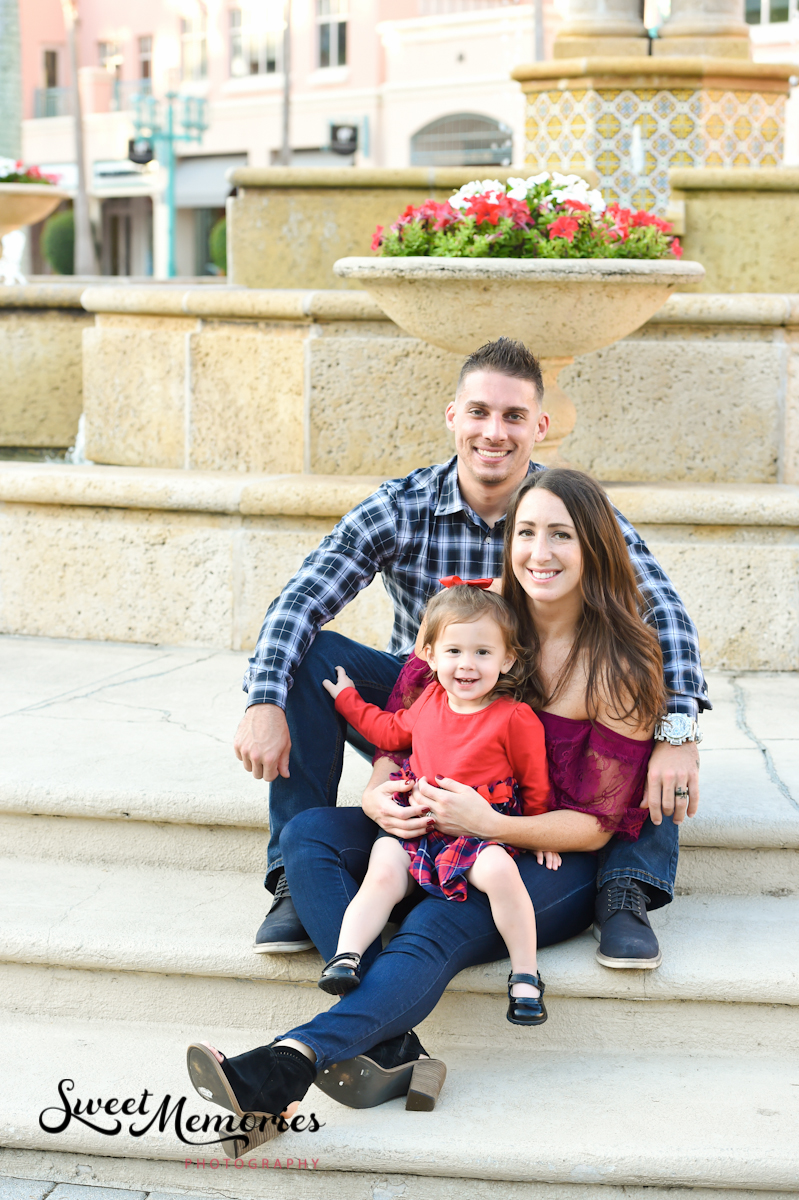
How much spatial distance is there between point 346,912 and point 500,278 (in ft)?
6.47

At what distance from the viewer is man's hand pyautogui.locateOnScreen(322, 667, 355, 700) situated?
275 cm

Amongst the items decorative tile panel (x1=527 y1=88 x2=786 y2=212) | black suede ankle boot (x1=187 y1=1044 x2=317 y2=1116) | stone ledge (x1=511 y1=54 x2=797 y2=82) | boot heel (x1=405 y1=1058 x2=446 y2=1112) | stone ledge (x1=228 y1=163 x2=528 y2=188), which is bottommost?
boot heel (x1=405 y1=1058 x2=446 y2=1112)

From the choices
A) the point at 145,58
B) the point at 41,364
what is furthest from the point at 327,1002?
the point at 145,58

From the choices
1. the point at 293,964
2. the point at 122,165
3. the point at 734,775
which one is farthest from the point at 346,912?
the point at 122,165

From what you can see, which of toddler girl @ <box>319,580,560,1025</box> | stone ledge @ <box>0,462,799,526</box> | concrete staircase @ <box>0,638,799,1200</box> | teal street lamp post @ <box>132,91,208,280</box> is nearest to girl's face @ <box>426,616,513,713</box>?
toddler girl @ <box>319,580,560,1025</box>

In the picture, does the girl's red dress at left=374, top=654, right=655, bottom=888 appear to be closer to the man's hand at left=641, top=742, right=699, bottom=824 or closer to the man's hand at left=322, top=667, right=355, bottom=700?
the man's hand at left=641, top=742, right=699, bottom=824

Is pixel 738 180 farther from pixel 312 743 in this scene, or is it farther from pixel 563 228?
pixel 312 743

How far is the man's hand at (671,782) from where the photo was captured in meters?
2.51

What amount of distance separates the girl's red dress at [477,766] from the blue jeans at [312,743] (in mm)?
203

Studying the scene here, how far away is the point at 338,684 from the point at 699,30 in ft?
18.2

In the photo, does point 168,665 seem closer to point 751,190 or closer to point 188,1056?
point 188,1056

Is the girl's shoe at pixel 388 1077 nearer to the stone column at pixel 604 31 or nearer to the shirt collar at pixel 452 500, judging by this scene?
the shirt collar at pixel 452 500

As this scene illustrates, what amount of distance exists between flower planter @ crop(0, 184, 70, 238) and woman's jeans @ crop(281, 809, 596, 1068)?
21.1 ft

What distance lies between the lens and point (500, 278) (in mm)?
3734
